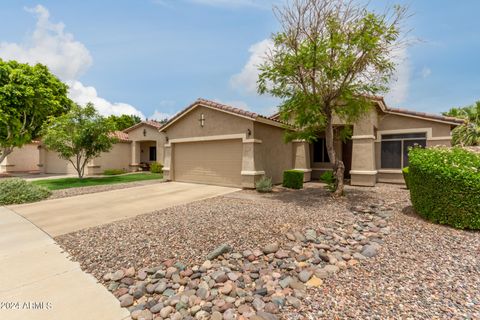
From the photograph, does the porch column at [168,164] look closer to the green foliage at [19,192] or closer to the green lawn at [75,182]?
the green lawn at [75,182]

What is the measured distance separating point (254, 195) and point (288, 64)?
5.41 metres

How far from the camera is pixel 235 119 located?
1212cm

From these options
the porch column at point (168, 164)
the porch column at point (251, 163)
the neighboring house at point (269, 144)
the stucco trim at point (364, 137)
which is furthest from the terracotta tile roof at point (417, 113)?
the porch column at point (168, 164)

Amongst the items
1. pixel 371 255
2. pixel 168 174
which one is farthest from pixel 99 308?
pixel 168 174

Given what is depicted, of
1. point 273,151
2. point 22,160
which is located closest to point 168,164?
point 273,151

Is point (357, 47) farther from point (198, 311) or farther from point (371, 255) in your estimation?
point (198, 311)

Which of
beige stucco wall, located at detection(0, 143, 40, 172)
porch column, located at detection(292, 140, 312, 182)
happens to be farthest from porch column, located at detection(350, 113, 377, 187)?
beige stucco wall, located at detection(0, 143, 40, 172)

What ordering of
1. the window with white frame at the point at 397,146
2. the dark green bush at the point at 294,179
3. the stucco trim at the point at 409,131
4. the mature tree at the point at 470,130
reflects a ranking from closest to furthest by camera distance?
the dark green bush at the point at 294,179
the stucco trim at the point at 409,131
the window with white frame at the point at 397,146
the mature tree at the point at 470,130

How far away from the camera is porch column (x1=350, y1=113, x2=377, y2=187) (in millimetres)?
11969

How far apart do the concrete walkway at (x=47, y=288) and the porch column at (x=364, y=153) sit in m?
12.0

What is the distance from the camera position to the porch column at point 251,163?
1147cm

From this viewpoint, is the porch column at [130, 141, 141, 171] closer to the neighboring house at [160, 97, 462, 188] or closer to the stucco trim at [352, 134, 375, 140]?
the neighboring house at [160, 97, 462, 188]

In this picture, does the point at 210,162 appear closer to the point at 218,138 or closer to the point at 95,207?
the point at 218,138

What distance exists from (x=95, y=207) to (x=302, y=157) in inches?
426
